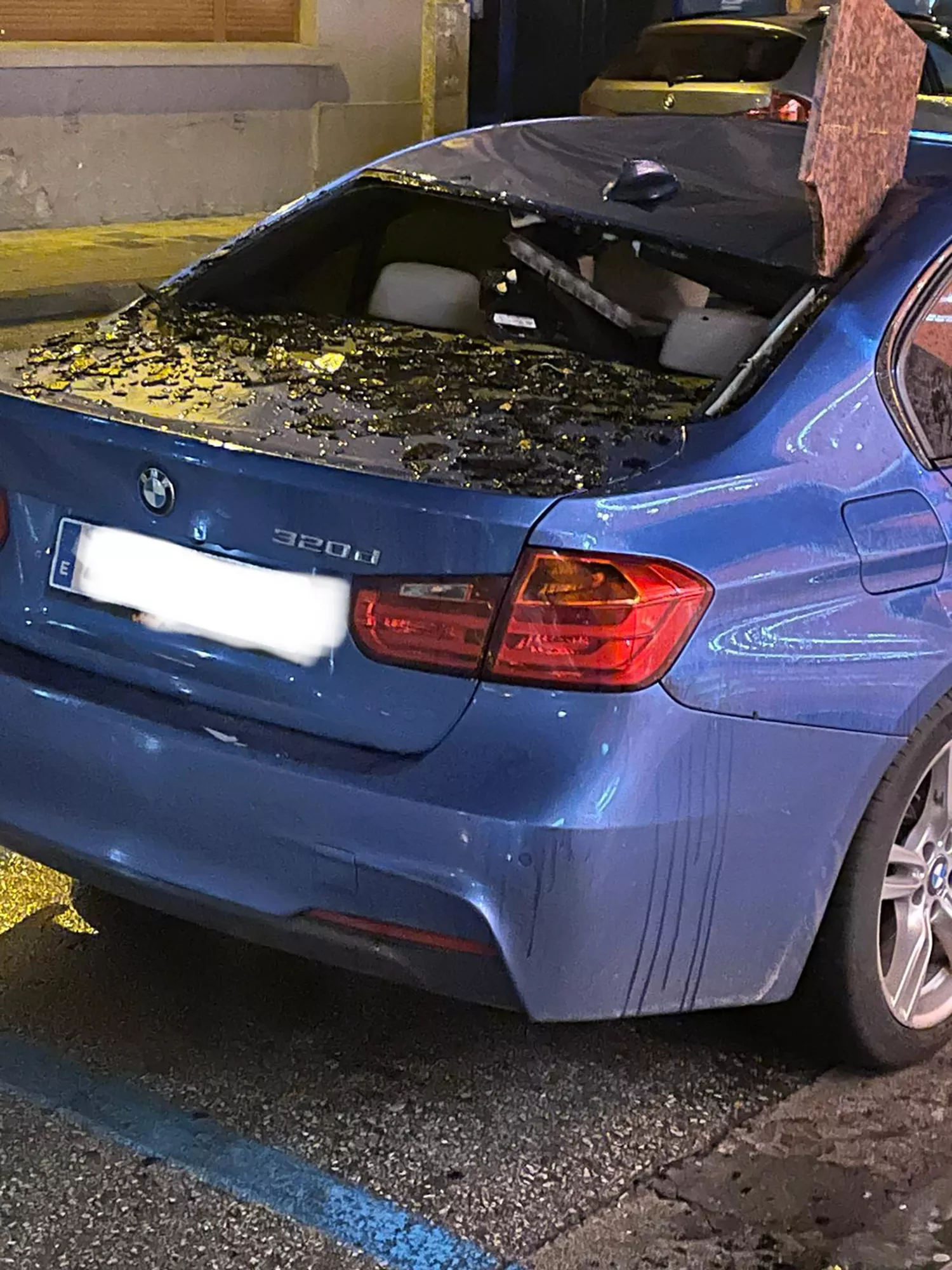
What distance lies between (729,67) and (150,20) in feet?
14.6

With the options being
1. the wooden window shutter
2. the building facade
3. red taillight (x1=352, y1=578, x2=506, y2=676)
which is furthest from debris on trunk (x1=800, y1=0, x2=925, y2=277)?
the wooden window shutter

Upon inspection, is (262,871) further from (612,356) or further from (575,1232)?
(612,356)

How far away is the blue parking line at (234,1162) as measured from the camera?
2.76 meters

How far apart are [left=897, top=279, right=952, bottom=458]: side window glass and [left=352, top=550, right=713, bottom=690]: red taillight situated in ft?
2.31

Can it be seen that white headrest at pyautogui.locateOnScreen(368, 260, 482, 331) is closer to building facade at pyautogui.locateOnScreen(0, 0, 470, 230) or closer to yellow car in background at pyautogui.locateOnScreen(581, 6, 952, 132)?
yellow car in background at pyautogui.locateOnScreen(581, 6, 952, 132)

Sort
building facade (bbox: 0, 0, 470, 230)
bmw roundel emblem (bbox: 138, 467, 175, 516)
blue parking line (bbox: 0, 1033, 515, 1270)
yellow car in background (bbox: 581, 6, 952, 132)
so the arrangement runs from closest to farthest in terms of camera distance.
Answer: blue parking line (bbox: 0, 1033, 515, 1270) < bmw roundel emblem (bbox: 138, 467, 175, 516) < yellow car in background (bbox: 581, 6, 952, 132) < building facade (bbox: 0, 0, 470, 230)

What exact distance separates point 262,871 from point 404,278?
157cm

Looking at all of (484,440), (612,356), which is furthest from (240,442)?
(612,356)

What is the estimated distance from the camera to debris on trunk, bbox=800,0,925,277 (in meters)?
3.13

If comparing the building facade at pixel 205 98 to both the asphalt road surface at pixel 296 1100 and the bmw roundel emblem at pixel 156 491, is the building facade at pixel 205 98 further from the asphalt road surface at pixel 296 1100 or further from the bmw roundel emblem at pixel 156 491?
the bmw roundel emblem at pixel 156 491

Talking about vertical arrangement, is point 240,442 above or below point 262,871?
above

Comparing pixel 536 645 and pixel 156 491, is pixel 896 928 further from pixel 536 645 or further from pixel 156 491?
pixel 156 491

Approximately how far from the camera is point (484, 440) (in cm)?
299

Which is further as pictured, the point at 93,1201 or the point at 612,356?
the point at 612,356
